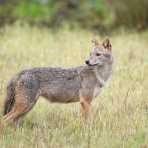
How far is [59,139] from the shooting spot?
8.57 meters

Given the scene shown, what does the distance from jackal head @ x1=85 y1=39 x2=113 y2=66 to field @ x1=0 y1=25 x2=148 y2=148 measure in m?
0.80

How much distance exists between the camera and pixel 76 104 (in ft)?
35.4

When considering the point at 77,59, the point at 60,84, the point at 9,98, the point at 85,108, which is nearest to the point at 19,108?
the point at 9,98

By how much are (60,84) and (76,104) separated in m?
1.25

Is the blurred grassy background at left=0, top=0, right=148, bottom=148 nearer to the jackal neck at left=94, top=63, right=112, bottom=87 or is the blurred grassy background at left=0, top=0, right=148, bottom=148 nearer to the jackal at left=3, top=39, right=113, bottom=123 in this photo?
the jackal at left=3, top=39, right=113, bottom=123

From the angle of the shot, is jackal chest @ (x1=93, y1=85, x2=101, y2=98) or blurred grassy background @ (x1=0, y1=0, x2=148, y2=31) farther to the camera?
blurred grassy background @ (x1=0, y1=0, x2=148, y2=31)

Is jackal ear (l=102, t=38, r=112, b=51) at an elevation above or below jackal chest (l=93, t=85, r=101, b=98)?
above

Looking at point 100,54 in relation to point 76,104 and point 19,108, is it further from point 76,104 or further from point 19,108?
point 19,108

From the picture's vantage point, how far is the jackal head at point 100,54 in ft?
33.1

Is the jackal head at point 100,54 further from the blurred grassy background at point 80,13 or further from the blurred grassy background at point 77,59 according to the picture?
the blurred grassy background at point 80,13

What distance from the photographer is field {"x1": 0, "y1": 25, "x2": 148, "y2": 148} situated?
8.56 metres

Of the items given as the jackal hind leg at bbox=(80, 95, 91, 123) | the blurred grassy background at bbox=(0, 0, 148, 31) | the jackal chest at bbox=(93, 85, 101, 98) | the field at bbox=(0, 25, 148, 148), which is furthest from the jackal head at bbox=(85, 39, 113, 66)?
the blurred grassy background at bbox=(0, 0, 148, 31)

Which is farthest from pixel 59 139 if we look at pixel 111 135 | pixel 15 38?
pixel 15 38

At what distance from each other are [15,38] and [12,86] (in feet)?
23.4
